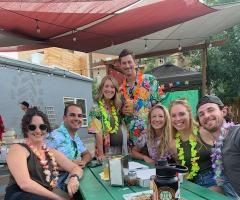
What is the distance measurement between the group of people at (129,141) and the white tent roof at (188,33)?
151cm

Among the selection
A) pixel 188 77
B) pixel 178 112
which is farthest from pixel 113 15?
pixel 188 77

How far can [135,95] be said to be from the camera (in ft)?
14.1

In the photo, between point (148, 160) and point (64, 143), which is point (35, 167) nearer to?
point (64, 143)

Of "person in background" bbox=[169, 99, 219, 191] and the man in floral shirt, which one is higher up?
the man in floral shirt

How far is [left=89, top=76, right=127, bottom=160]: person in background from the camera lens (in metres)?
3.84

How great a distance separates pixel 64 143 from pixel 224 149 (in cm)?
166


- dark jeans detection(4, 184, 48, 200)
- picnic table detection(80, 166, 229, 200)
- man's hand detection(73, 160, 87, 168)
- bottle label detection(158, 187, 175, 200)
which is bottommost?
dark jeans detection(4, 184, 48, 200)

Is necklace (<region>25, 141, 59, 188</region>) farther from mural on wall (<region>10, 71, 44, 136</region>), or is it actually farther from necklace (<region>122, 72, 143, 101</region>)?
mural on wall (<region>10, 71, 44, 136</region>)

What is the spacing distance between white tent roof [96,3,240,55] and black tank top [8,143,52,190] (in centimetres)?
317

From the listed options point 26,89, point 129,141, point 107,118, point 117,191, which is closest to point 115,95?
point 107,118

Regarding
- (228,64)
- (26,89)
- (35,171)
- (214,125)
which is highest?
(228,64)

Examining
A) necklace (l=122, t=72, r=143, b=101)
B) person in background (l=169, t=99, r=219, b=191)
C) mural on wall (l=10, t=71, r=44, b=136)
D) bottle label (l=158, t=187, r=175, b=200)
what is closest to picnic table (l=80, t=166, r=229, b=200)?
person in background (l=169, t=99, r=219, b=191)

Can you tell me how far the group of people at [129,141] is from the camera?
8.03 ft

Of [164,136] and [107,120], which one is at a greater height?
[107,120]
